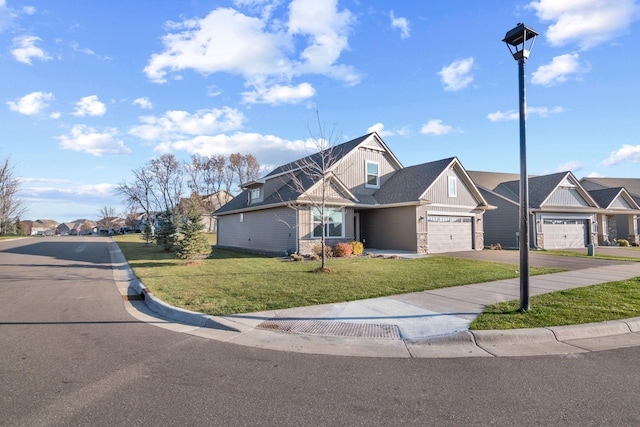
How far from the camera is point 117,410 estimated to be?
11.4ft

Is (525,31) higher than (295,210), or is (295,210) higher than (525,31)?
(525,31)

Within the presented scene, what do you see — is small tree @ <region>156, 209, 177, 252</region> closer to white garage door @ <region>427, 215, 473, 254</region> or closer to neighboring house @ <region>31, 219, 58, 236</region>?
white garage door @ <region>427, 215, 473, 254</region>

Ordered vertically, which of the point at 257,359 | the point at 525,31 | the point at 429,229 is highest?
the point at 525,31

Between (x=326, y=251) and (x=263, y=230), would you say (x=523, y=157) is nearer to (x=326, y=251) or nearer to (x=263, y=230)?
(x=326, y=251)

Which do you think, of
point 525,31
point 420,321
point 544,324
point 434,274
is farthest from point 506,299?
point 525,31

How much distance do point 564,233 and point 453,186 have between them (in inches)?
442

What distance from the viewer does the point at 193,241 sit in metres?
16.0

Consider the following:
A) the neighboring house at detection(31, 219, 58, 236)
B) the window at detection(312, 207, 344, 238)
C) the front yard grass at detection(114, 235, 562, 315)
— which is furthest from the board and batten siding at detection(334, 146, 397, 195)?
the neighboring house at detection(31, 219, 58, 236)

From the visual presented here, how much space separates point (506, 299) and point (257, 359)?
6.08m

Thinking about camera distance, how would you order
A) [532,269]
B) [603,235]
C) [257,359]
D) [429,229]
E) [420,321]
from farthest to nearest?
[603,235] < [429,229] < [532,269] < [420,321] < [257,359]

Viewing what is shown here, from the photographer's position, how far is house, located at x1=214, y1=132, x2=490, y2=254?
753 inches

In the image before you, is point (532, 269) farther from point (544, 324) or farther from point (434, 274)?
point (544, 324)

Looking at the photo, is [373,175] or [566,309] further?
[373,175]

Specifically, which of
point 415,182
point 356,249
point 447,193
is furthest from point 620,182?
point 356,249
